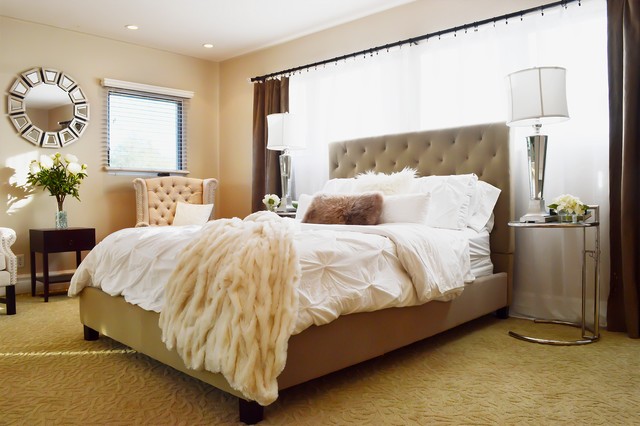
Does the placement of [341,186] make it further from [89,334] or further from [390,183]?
[89,334]

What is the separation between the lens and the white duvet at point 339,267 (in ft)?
7.04

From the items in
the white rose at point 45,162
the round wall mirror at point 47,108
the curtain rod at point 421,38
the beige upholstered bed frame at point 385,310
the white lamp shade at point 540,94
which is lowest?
the beige upholstered bed frame at point 385,310

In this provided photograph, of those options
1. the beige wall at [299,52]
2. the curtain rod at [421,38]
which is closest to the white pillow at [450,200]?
the curtain rod at [421,38]

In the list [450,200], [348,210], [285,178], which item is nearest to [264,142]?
[285,178]

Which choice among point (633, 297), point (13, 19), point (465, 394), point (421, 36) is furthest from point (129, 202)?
point (633, 297)

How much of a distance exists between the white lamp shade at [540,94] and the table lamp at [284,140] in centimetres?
229

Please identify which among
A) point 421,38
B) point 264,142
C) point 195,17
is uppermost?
point 195,17

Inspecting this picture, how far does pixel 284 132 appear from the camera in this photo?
490cm

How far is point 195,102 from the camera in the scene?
245 inches

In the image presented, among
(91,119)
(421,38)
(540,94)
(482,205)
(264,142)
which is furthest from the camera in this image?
(264,142)

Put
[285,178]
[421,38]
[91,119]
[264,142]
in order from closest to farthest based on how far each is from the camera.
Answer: [421,38] < [285,178] < [91,119] < [264,142]

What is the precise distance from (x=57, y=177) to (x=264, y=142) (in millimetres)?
2129

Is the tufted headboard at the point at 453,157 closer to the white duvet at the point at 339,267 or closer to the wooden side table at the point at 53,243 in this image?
the white duvet at the point at 339,267

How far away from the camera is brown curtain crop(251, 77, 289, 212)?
547 cm
